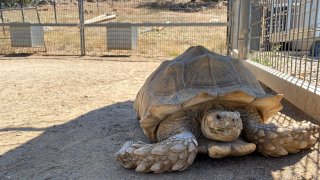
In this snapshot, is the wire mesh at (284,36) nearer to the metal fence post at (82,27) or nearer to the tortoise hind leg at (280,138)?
the tortoise hind leg at (280,138)

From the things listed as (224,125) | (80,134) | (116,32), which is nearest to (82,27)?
(116,32)

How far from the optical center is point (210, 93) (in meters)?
2.48

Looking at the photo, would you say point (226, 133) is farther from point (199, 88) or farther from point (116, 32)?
point (116, 32)

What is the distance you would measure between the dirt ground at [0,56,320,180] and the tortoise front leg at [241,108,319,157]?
0.22ft

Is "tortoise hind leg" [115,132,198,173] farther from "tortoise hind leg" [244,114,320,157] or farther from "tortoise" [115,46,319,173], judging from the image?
"tortoise hind leg" [244,114,320,157]

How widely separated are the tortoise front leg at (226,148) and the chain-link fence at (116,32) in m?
8.09

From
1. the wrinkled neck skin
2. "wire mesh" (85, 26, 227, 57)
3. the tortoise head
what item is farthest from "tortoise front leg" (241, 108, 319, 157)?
"wire mesh" (85, 26, 227, 57)

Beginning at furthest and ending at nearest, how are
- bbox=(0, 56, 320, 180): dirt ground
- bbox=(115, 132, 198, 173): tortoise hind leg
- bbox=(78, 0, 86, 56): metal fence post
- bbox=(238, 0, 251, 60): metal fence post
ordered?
bbox=(78, 0, 86, 56): metal fence post, bbox=(238, 0, 251, 60): metal fence post, bbox=(0, 56, 320, 180): dirt ground, bbox=(115, 132, 198, 173): tortoise hind leg

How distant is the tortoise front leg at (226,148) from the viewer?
7.79 ft

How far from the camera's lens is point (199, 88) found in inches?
102

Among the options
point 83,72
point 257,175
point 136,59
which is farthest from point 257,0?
point 136,59

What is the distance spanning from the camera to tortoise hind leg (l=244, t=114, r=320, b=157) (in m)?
2.47

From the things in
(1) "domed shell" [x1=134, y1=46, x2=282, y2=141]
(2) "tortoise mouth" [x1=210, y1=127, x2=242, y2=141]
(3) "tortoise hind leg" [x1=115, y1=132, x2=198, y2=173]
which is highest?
(1) "domed shell" [x1=134, y1=46, x2=282, y2=141]

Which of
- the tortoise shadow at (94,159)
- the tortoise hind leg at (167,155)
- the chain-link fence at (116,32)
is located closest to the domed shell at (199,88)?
the tortoise hind leg at (167,155)
